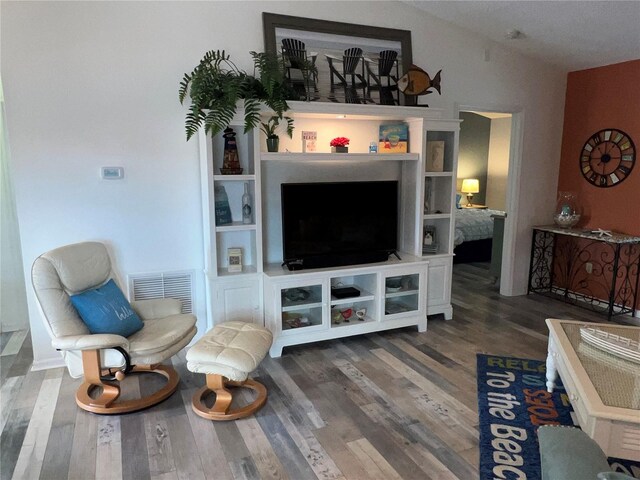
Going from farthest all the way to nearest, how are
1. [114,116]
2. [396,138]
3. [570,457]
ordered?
[396,138] → [114,116] → [570,457]

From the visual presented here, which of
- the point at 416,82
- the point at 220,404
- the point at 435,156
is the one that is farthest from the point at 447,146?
the point at 220,404

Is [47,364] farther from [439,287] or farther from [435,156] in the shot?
[435,156]

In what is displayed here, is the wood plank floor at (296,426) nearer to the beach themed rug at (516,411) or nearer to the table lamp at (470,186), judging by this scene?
the beach themed rug at (516,411)

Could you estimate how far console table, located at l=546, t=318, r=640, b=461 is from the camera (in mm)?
1963

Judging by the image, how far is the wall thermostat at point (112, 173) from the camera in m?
3.28

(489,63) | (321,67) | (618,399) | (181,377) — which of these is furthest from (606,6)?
(181,377)

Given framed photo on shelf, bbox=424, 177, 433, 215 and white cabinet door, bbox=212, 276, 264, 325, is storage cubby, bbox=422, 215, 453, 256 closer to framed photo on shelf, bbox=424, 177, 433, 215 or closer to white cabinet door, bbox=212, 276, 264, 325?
framed photo on shelf, bbox=424, 177, 433, 215

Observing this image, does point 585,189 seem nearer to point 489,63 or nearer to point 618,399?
point 489,63

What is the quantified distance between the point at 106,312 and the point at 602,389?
2.73 meters

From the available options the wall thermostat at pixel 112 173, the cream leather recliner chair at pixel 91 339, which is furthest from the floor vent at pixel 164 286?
the wall thermostat at pixel 112 173

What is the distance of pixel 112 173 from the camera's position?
3.30 metres

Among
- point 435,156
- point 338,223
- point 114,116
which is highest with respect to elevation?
point 114,116

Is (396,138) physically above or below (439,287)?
above

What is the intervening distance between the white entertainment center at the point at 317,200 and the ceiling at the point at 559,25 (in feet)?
2.92
